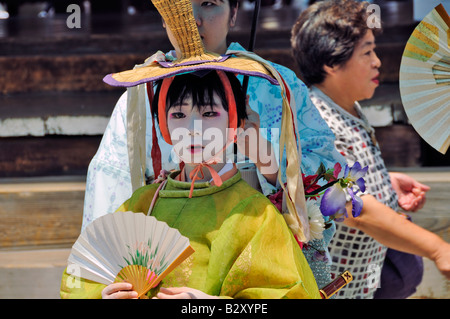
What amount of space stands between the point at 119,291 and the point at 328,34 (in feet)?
4.60

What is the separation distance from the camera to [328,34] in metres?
2.54

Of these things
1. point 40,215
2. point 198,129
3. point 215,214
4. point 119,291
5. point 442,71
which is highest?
point 442,71

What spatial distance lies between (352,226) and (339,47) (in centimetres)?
64

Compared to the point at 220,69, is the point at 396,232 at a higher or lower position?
lower

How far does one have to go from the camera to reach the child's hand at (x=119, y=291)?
1494 millimetres

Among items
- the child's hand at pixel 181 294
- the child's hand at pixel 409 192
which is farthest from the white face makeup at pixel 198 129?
the child's hand at pixel 409 192

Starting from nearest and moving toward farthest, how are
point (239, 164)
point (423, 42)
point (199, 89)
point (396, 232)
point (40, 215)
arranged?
point (199, 89) < point (423, 42) < point (239, 164) < point (396, 232) < point (40, 215)

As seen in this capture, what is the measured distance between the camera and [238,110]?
1635 millimetres

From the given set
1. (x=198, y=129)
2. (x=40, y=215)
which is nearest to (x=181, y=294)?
(x=198, y=129)

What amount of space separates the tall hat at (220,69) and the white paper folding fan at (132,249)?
0.30m

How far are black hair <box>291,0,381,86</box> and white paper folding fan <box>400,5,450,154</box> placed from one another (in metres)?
0.79

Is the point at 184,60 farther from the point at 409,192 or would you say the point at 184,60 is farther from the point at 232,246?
the point at 409,192
